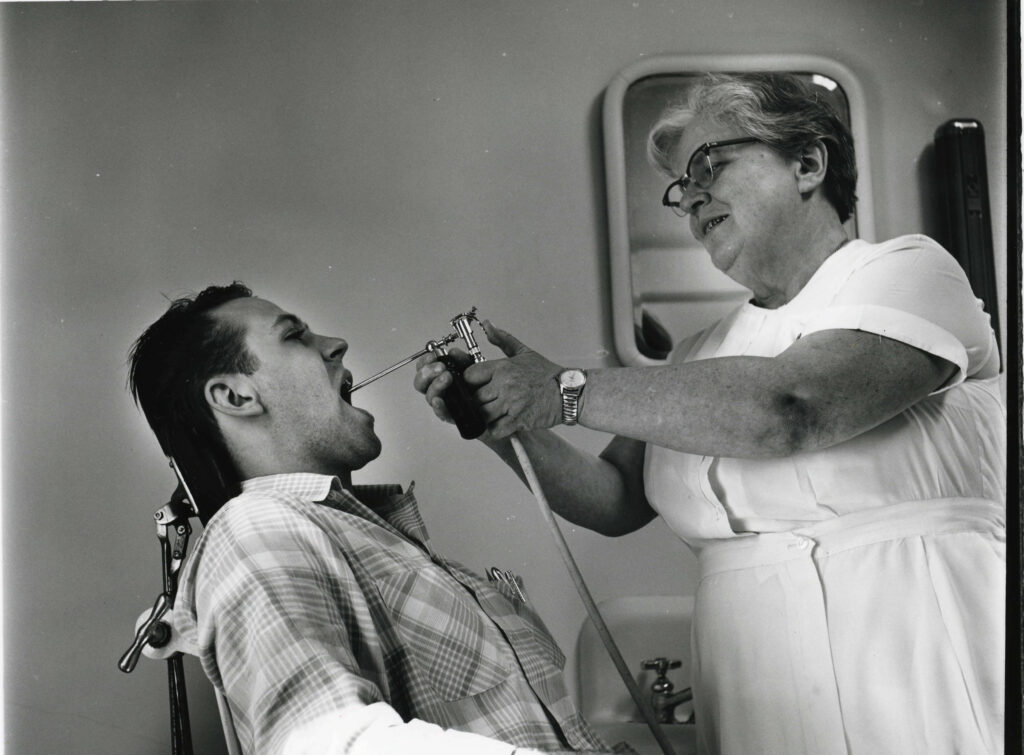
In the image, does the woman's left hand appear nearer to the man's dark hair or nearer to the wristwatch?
the wristwatch

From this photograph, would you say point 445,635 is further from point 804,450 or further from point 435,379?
point 804,450

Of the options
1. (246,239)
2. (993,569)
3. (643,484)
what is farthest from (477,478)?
(993,569)

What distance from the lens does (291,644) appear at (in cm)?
104

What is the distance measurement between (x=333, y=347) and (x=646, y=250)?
0.46 m

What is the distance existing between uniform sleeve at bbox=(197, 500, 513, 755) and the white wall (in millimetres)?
176

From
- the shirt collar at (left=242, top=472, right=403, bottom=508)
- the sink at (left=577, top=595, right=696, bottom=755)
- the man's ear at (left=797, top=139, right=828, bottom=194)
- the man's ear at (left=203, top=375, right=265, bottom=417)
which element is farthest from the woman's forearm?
the man's ear at (left=797, top=139, right=828, bottom=194)

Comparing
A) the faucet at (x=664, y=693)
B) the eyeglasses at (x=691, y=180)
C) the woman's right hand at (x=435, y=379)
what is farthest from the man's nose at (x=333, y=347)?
the faucet at (x=664, y=693)

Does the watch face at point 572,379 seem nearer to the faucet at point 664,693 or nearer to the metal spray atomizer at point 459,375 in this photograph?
the metal spray atomizer at point 459,375

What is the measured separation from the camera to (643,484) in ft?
4.47

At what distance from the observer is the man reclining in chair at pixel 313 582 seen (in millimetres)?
1035

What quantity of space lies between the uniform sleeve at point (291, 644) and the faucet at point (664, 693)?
12.2 inches

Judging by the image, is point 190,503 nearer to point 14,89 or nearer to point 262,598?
point 262,598

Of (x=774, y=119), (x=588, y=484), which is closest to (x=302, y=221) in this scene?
(x=588, y=484)

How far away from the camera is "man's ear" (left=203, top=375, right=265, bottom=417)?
127cm
